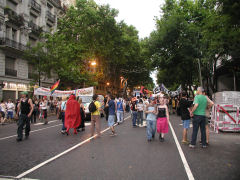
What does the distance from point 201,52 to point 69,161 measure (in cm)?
2054

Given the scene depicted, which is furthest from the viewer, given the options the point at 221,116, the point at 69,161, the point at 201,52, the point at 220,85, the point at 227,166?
the point at 220,85

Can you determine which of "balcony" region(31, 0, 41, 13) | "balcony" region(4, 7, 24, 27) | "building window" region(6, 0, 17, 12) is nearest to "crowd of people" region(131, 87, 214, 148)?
"balcony" region(4, 7, 24, 27)

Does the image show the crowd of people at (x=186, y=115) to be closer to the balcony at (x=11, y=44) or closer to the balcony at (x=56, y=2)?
the balcony at (x=11, y=44)

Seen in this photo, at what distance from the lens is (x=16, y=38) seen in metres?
27.5

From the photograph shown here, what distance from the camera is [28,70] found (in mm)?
29266

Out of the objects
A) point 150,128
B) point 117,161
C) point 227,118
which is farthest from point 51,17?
point 117,161

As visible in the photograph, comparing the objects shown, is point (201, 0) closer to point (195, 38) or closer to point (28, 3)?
point (195, 38)

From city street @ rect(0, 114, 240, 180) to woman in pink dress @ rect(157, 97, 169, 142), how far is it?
2.00 feet

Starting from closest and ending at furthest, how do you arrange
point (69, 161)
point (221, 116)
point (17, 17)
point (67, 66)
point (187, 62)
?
point (69, 161), point (221, 116), point (187, 62), point (17, 17), point (67, 66)

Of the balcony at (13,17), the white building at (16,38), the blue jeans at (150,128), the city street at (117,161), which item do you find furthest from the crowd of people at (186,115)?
the balcony at (13,17)

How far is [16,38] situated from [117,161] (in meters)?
26.5

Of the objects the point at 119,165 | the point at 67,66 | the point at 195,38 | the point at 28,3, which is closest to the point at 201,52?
the point at 195,38

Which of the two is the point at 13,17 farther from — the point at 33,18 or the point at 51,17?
the point at 51,17

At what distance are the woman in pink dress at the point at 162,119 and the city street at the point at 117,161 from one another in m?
0.61
